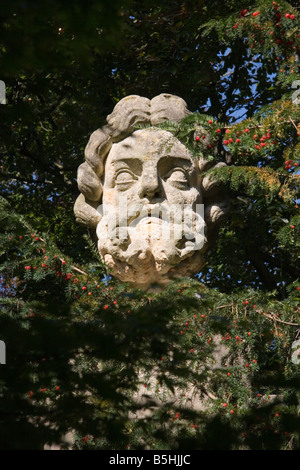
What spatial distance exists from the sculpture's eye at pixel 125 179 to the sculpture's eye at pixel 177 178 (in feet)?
0.83

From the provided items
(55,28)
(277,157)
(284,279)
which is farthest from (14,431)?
(284,279)

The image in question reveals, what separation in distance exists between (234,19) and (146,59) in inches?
92.5

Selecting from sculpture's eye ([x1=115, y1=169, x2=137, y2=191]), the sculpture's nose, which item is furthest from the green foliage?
sculpture's eye ([x1=115, y1=169, x2=137, y2=191])

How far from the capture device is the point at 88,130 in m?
9.64

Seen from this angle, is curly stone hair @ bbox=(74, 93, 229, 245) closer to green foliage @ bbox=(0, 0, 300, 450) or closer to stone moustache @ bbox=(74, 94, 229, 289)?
stone moustache @ bbox=(74, 94, 229, 289)

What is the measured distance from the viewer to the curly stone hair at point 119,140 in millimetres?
6684

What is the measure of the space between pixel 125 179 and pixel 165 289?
1244mm

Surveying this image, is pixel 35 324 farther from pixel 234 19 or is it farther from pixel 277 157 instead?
pixel 277 157

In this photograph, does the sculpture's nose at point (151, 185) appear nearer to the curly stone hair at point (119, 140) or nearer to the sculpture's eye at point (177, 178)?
the sculpture's eye at point (177, 178)

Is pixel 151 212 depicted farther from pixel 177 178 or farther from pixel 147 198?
pixel 177 178

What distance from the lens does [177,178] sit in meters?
6.55

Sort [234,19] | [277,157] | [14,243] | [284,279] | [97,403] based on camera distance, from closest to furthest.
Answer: [97,403] → [14,243] → [234,19] → [277,157] → [284,279]

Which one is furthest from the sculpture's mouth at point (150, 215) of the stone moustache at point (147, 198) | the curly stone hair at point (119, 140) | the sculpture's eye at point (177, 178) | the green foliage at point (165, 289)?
the curly stone hair at point (119, 140)

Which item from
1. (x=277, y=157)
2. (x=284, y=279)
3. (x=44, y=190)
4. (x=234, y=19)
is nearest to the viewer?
(x=234, y=19)
